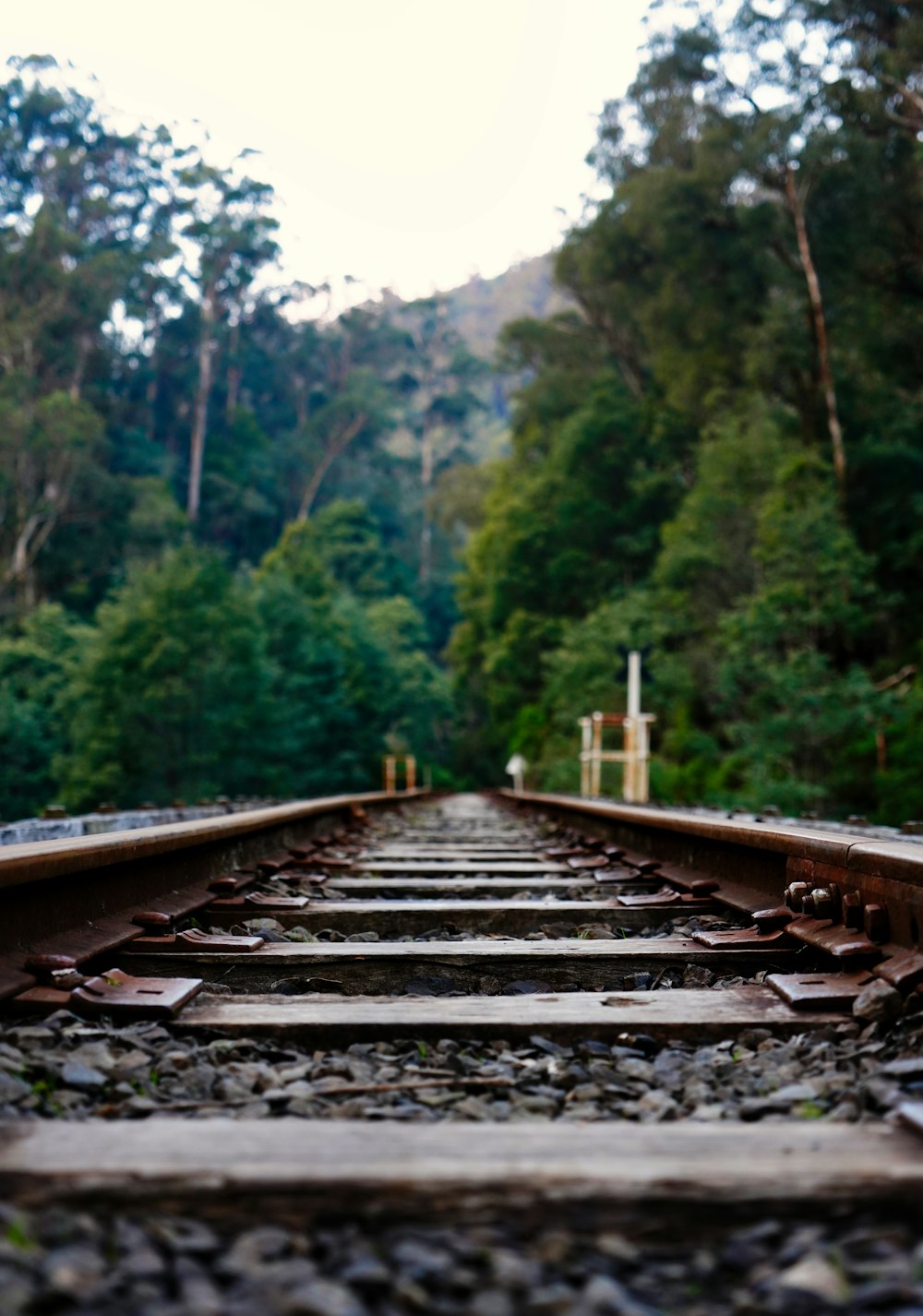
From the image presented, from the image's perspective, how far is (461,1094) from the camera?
1.76m

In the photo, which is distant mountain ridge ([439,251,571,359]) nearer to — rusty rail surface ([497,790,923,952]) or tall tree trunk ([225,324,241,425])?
tall tree trunk ([225,324,241,425])

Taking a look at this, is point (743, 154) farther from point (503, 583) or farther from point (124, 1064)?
A: point (124, 1064)

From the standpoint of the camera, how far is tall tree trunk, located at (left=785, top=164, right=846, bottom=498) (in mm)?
27203

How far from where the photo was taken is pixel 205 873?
156 inches

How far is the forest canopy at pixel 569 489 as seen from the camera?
1019 inches

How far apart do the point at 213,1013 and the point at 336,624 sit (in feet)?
155

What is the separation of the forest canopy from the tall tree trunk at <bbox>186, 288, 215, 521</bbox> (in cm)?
26

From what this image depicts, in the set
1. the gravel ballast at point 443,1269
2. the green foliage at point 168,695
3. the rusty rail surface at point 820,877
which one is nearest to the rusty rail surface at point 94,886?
the gravel ballast at point 443,1269

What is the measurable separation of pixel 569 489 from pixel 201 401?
29052mm

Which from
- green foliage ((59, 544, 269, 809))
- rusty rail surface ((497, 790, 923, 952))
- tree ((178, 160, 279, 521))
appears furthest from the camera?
tree ((178, 160, 279, 521))

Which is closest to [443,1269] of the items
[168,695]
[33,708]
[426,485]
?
[168,695]

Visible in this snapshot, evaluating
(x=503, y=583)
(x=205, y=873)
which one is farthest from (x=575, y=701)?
(x=205, y=873)

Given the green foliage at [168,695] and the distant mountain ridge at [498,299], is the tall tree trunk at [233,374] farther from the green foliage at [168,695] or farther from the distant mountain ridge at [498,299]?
the distant mountain ridge at [498,299]

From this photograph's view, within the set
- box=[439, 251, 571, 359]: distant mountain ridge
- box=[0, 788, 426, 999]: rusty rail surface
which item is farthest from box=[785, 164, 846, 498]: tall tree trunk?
box=[439, 251, 571, 359]: distant mountain ridge
